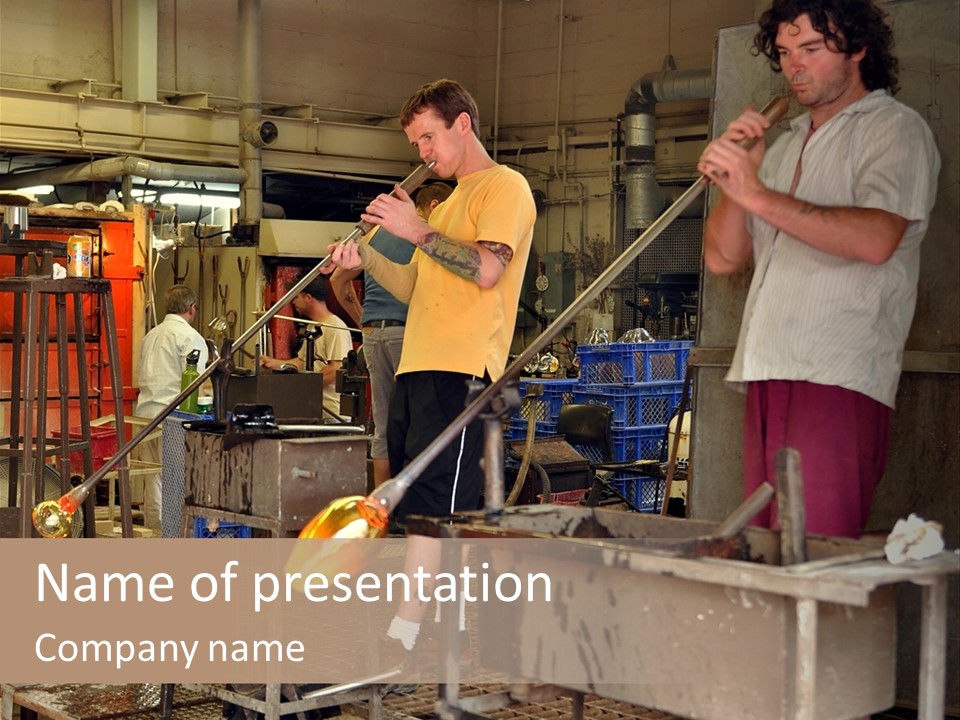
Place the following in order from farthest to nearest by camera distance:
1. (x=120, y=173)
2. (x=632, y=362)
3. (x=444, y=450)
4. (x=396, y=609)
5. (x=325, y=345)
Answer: (x=120, y=173)
(x=325, y=345)
(x=632, y=362)
(x=396, y=609)
(x=444, y=450)

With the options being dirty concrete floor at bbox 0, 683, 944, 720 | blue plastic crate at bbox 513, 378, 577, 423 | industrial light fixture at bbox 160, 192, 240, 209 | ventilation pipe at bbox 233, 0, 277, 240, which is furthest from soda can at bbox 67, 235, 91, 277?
industrial light fixture at bbox 160, 192, 240, 209

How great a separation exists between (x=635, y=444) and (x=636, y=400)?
244 millimetres

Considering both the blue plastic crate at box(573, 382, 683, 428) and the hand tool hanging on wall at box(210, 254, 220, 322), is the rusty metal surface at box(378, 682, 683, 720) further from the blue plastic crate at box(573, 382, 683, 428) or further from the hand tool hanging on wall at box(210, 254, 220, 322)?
the hand tool hanging on wall at box(210, 254, 220, 322)

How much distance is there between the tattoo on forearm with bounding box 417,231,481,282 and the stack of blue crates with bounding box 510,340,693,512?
3.88 metres

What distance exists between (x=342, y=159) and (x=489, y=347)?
26.7ft

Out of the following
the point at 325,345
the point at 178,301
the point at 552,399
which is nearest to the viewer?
the point at 178,301

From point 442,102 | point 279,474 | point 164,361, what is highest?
point 442,102

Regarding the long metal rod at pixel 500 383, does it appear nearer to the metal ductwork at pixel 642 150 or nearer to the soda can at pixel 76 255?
the soda can at pixel 76 255

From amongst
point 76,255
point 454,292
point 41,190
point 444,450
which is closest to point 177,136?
point 41,190

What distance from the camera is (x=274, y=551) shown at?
10.6 feet

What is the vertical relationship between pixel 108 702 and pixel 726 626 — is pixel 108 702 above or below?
below

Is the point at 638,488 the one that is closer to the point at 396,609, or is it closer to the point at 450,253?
the point at 396,609

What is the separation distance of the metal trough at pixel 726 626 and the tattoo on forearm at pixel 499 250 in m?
1.08

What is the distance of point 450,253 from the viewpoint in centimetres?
307
